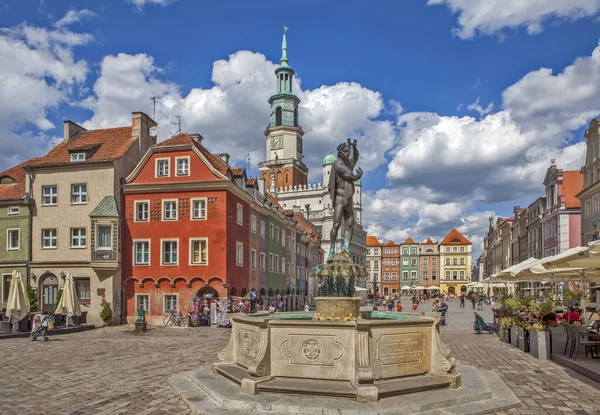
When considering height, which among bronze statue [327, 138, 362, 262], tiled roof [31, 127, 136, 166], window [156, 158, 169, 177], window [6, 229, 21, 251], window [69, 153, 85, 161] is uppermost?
tiled roof [31, 127, 136, 166]

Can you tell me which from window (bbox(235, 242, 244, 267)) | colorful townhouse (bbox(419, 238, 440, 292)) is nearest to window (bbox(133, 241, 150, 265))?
window (bbox(235, 242, 244, 267))

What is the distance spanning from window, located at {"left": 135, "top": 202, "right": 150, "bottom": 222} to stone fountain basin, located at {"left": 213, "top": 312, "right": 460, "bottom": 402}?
25750mm

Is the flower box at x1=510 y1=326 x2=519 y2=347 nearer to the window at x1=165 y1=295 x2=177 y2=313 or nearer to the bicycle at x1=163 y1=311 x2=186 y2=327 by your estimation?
the bicycle at x1=163 y1=311 x2=186 y2=327

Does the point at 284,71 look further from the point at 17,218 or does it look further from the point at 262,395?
the point at 262,395

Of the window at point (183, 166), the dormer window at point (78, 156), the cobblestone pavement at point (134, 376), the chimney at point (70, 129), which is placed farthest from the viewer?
the chimney at point (70, 129)

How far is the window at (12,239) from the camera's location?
35594 mm

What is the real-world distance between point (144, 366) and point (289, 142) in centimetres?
8920

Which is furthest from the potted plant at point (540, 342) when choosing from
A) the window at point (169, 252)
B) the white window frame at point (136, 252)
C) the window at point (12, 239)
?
the window at point (12, 239)

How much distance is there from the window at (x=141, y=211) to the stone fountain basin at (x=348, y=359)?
25.7 meters

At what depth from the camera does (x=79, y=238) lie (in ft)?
114

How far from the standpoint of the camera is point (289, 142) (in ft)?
337

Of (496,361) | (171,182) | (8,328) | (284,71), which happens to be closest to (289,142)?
(284,71)

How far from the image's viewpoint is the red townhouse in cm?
3391

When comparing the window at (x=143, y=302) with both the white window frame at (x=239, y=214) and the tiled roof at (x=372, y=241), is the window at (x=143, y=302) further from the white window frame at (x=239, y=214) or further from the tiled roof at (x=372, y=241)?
the tiled roof at (x=372, y=241)
